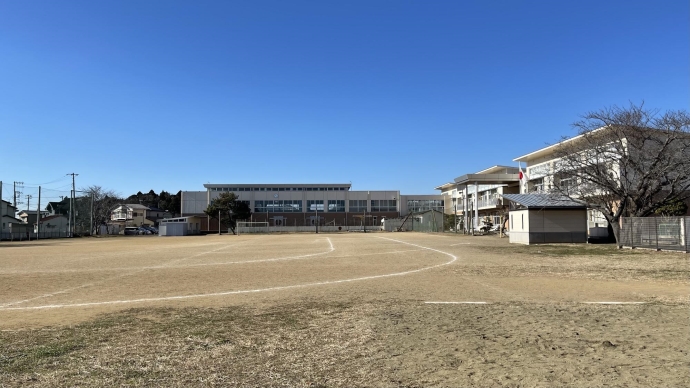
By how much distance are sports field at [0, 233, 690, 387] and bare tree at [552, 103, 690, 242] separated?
1610cm

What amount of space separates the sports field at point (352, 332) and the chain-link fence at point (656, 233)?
1045 centimetres

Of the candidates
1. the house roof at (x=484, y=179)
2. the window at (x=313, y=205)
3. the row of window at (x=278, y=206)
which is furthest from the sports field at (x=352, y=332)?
the window at (x=313, y=205)

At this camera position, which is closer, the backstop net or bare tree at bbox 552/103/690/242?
bare tree at bbox 552/103/690/242

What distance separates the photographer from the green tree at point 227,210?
82688 mm

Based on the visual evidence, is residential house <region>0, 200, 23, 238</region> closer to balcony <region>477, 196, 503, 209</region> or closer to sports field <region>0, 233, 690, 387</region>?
sports field <region>0, 233, 690, 387</region>

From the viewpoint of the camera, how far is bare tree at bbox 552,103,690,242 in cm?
2714

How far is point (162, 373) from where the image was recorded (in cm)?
504

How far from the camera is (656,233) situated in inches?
957

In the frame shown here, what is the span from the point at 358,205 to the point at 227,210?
33.2m

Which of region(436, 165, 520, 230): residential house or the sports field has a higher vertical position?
region(436, 165, 520, 230): residential house

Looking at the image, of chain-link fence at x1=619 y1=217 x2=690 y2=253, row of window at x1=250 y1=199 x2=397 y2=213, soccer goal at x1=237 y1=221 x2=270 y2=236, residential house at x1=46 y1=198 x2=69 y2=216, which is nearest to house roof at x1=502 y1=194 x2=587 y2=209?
chain-link fence at x1=619 y1=217 x2=690 y2=253

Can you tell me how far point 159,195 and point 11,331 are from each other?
159 meters

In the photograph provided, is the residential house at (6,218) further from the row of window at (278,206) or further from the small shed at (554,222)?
the small shed at (554,222)

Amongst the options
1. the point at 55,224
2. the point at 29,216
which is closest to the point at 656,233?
the point at 55,224
